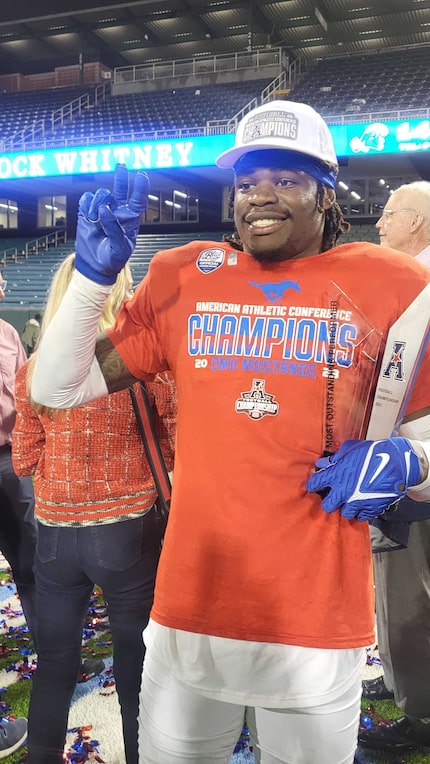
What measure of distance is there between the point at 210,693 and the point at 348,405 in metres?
0.60

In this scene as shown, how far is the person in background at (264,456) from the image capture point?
1.22 metres

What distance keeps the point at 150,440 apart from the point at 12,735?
1.25 meters

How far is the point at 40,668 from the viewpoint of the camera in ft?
6.44

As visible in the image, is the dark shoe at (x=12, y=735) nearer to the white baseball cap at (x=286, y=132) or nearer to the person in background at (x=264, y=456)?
the person in background at (x=264, y=456)

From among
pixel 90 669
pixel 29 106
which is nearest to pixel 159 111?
pixel 29 106

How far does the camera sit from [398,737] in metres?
2.32

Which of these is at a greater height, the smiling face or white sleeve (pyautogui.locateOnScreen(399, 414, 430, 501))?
the smiling face

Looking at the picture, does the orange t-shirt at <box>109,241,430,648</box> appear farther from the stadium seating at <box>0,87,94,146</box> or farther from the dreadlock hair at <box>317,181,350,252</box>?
the stadium seating at <box>0,87,94,146</box>

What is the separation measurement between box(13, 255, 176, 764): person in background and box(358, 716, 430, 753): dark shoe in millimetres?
869

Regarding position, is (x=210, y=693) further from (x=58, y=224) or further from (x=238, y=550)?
(x=58, y=224)

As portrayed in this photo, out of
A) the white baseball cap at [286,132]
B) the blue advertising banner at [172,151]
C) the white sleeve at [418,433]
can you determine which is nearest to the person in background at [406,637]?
the white sleeve at [418,433]

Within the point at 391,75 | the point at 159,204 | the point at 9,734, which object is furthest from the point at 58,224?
the point at 9,734

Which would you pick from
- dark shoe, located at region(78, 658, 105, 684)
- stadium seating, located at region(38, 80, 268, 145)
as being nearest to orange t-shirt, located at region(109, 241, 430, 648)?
dark shoe, located at region(78, 658, 105, 684)

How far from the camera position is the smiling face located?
129cm
